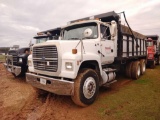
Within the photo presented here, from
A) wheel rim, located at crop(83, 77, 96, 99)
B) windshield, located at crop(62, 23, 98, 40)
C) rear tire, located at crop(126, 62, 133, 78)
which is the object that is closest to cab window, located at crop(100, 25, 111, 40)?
windshield, located at crop(62, 23, 98, 40)

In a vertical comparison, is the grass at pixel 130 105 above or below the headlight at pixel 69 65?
below

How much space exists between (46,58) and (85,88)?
1.48 m

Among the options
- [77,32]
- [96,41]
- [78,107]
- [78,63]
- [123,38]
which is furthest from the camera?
[123,38]

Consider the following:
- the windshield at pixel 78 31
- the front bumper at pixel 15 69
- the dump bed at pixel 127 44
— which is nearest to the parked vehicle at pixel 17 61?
the front bumper at pixel 15 69

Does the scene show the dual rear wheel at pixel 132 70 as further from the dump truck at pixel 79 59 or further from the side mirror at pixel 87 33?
the side mirror at pixel 87 33

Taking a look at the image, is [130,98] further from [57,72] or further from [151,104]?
[57,72]

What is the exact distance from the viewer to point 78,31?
18.2 feet

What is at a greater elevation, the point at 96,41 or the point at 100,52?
the point at 96,41

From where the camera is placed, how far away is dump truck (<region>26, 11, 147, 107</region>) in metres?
3.95

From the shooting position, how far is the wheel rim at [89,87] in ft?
13.8

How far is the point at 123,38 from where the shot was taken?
6.71 meters

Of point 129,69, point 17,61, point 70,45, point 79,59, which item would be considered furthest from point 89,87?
point 17,61

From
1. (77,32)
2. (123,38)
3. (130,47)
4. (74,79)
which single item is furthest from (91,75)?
(130,47)

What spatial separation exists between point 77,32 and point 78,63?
79.9 inches
